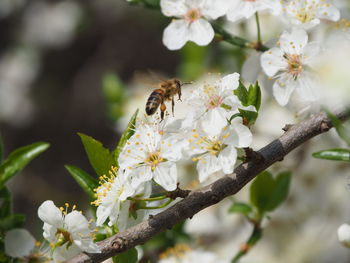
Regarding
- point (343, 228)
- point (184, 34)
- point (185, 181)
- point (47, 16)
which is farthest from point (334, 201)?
point (47, 16)

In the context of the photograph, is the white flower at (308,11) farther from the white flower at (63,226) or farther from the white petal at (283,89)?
the white flower at (63,226)

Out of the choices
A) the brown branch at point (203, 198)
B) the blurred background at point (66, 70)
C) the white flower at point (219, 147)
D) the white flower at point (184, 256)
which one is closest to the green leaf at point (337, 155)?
the brown branch at point (203, 198)

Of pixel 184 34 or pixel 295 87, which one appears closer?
pixel 295 87

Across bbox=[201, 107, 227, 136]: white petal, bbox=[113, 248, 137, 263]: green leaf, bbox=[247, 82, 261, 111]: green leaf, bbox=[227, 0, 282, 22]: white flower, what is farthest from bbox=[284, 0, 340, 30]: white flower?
bbox=[113, 248, 137, 263]: green leaf

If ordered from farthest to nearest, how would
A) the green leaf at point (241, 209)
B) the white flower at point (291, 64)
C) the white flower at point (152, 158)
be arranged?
the green leaf at point (241, 209)
the white flower at point (291, 64)
the white flower at point (152, 158)

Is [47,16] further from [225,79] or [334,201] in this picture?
[225,79]

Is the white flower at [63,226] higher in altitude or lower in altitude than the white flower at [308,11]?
lower

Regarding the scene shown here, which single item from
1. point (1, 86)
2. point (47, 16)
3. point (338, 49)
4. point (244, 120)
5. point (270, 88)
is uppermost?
point (338, 49)
